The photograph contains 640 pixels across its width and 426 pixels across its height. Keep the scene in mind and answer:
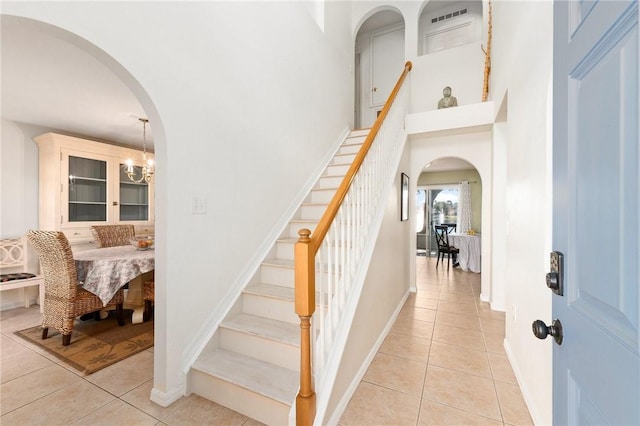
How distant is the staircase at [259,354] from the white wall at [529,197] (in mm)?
1490

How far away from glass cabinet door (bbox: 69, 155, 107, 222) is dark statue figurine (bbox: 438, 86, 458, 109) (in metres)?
5.46

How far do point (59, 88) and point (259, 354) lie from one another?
11.2 ft

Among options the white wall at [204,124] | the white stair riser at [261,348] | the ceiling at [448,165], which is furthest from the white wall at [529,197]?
the ceiling at [448,165]

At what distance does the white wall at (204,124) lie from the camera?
1.62 metres

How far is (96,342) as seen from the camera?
2586mm

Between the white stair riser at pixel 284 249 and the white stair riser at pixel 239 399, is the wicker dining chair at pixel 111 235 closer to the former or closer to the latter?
the white stair riser at pixel 284 249

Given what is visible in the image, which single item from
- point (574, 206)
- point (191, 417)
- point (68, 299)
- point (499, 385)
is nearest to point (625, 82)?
point (574, 206)

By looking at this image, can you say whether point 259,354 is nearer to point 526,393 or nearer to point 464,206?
point 526,393

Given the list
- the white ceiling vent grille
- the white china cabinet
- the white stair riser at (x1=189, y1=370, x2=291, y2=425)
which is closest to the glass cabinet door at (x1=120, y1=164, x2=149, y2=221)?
the white china cabinet

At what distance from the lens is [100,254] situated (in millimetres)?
2982

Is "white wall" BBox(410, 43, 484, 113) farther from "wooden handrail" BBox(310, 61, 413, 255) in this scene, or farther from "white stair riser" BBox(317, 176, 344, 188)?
"wooden handrail" BBox(310, 61, 413, 255)

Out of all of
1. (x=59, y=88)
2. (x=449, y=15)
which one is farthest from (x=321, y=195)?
(x=449, y=15)

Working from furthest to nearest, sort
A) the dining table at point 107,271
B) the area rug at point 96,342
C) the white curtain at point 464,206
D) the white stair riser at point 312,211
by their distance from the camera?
1. the white curtain at point 464,206
2. the white stair riser at point 312,211
3. the dining table at point 107,271
4. the area rug at point 96,342

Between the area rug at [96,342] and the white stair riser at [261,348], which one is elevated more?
the white stair riser at [261,348]
